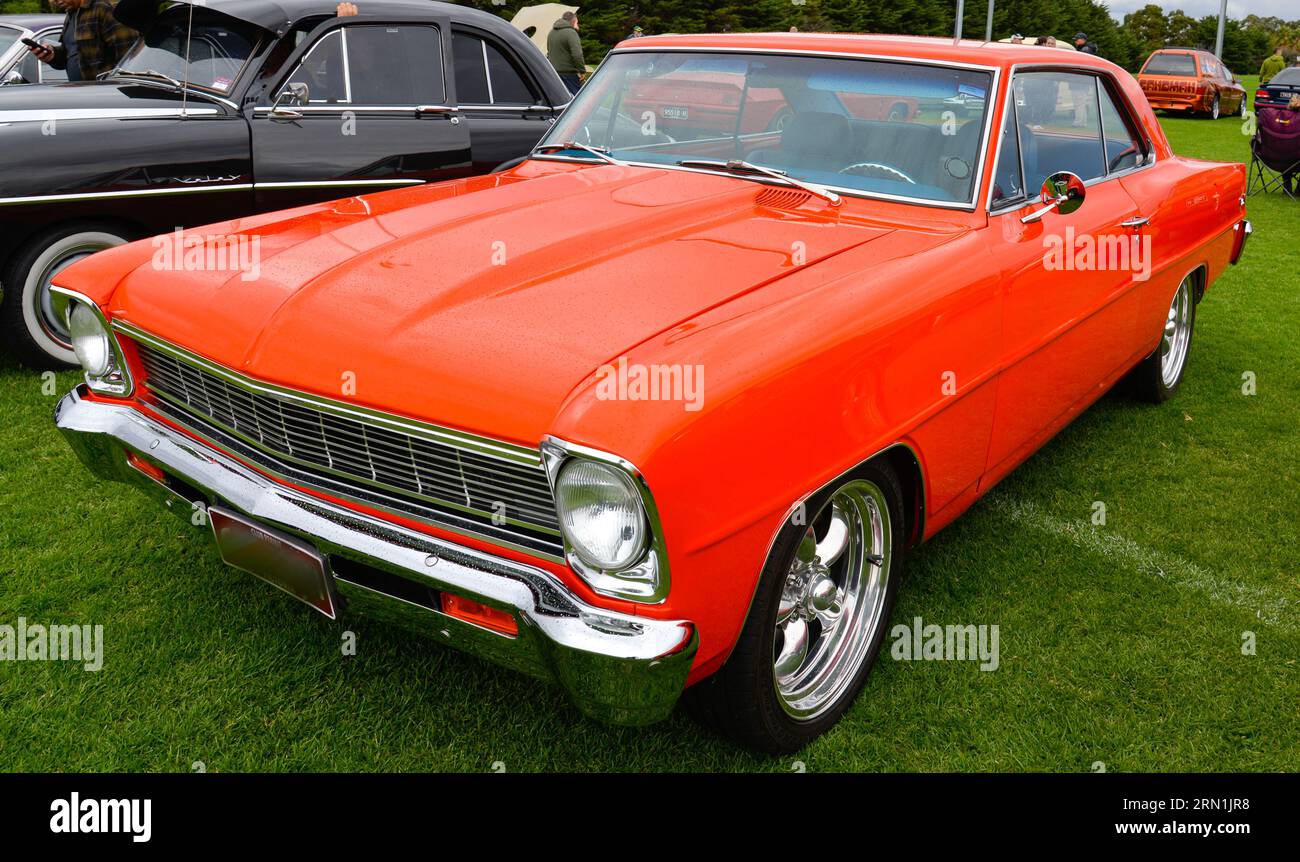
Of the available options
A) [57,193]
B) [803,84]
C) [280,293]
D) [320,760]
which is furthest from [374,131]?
[320,760]

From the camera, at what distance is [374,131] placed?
5.54 m

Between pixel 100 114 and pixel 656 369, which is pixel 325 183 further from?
pixel 656 369

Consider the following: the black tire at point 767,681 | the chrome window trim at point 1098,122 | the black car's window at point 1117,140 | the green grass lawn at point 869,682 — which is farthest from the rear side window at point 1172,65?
the black tire at point 767,681

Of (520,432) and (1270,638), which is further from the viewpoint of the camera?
(1270,638)

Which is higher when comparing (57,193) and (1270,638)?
(57,193)

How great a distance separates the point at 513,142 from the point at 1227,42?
175ft

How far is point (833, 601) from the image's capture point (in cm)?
279

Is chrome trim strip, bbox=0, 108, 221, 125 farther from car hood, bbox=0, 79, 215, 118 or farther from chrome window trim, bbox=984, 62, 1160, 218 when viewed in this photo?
chrome window trim, bbox=984, 62, 1160, 218

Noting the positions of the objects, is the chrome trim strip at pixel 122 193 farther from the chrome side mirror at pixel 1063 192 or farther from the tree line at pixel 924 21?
the chrome side mirror at pixel 1063 192

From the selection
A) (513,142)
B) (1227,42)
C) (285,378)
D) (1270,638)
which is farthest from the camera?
(1227,42)

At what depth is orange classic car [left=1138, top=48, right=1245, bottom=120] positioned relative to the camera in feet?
74.5

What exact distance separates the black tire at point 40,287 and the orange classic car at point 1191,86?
22.4 metres

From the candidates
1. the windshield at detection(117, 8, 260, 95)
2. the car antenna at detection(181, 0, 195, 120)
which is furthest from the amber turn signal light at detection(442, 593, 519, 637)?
the windshield at detection(117, 8, 260, 95)

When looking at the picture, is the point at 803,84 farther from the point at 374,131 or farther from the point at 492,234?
the point at 374,131
